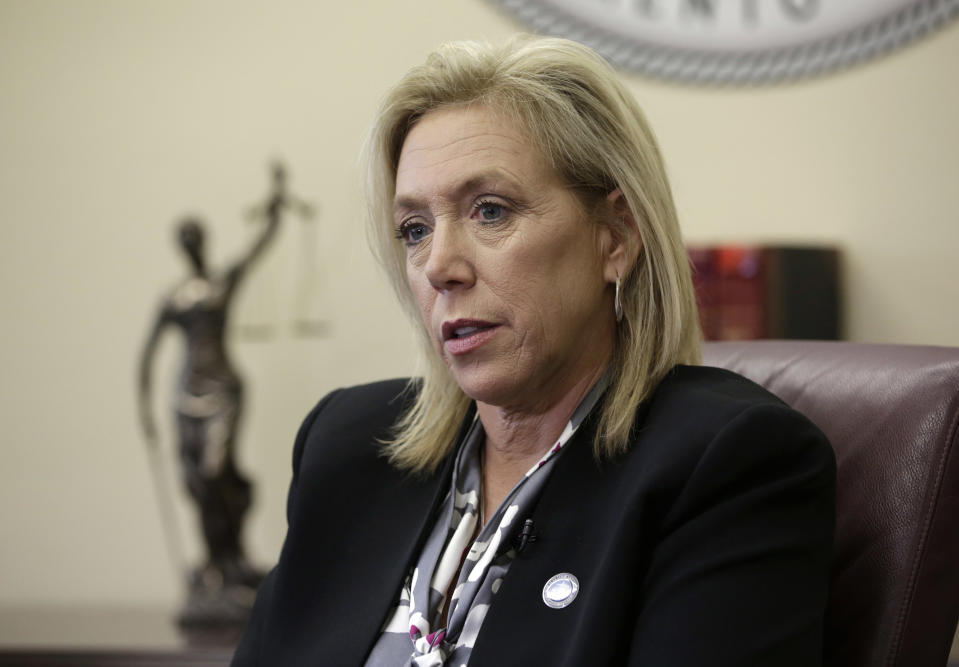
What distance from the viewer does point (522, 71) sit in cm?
142

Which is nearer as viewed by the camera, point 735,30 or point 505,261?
point 505,261

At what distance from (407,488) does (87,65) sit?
2275 mm

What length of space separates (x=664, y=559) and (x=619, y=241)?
454mm

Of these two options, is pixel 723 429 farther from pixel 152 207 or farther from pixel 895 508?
pixel 152 207

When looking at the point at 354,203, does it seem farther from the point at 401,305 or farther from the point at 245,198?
the point at 401,305

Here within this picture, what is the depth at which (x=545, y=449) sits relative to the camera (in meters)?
1.46

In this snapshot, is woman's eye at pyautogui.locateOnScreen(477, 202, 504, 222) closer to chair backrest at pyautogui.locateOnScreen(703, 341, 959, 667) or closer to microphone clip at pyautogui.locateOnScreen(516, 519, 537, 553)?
microphone clip at pyautogui.locateOnScreen(516, 519, 537, 553)

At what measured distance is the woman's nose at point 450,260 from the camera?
4.52 ft

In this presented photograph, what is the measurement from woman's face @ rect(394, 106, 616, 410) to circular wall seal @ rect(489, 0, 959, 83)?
1.46m

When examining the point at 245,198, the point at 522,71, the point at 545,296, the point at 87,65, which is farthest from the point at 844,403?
the point at 87,65

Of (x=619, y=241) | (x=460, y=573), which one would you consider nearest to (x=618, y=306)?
(x=619, y=241)

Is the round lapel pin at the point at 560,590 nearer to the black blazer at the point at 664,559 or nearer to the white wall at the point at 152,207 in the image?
the black blazer at the point at 664,559

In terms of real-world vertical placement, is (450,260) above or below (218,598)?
above

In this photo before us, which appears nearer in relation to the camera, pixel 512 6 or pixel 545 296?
pixel 545 296
